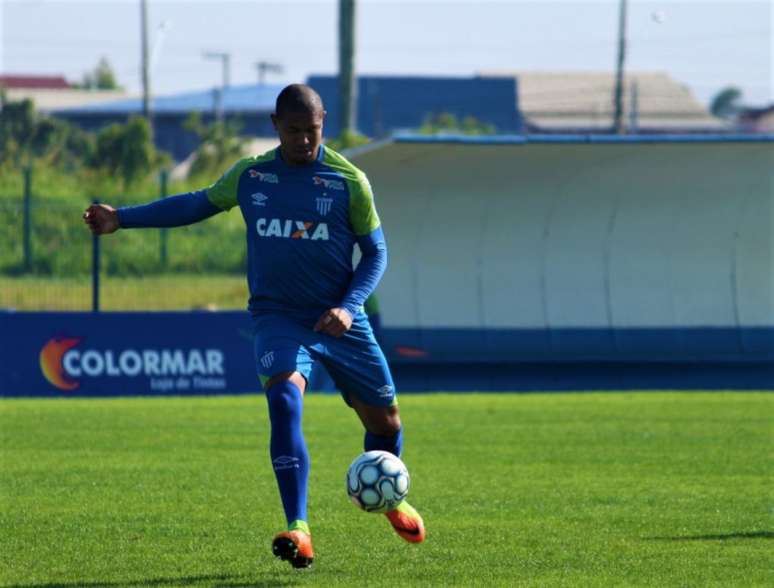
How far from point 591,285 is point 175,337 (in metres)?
5.93

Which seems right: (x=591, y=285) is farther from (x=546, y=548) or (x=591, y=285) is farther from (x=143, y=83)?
(x=143, y=83)

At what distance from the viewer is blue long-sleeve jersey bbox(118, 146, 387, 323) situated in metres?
7.51

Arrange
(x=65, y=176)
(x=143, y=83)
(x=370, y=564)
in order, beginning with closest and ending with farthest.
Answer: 1. (x=370, y=564)
2. (x=65, y=176)
3. (x=143, y=83)

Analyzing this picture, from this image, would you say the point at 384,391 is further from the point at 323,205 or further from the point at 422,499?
the point at 422,499

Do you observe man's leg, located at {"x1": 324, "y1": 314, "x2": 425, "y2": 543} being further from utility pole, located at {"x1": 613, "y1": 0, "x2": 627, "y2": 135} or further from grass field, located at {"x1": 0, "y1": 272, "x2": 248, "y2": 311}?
utility pole, located at {"x1": 613, "y1": 0, "x2": 627, "y2": 135}

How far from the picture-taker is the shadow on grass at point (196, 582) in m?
6.89

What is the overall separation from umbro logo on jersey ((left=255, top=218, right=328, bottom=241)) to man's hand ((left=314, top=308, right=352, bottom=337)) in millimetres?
400

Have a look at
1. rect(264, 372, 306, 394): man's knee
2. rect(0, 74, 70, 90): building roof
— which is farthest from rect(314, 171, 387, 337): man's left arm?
rect(0, 74, 70, 90): building roof

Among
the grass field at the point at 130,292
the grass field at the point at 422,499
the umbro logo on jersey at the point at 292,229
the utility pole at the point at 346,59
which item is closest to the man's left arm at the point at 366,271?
the umbro logo on jersey at the point at 292,229

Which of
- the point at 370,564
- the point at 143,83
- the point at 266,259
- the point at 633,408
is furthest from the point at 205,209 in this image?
the point at 143,83

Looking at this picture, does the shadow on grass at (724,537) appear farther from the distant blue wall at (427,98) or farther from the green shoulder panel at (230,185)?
the distant blue wall at (427,98)

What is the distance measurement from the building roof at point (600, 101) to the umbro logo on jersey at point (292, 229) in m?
69.7

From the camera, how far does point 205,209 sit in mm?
7781

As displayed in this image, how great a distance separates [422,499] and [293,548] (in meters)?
3.02
